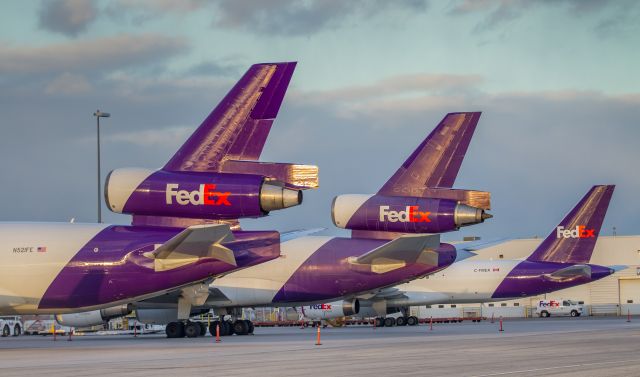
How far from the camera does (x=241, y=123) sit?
1423 inches

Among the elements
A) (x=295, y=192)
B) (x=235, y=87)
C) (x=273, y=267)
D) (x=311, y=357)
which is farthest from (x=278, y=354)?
(x=273, y=267)

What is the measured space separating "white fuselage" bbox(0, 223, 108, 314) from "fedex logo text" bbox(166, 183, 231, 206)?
16.3ft

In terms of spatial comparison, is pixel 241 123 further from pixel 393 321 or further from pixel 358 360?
pixel 393 321

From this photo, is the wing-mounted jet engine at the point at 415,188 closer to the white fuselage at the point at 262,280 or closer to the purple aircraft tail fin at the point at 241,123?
the white fuselage at the point at 262,280

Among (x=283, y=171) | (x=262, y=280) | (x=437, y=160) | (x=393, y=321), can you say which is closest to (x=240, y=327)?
(x=262, y=280)

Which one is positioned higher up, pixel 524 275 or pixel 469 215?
pixel 469 215

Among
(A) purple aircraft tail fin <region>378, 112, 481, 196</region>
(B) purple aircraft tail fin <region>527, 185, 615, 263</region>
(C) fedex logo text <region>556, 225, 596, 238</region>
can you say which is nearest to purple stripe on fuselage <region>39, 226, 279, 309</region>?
(A) purple aircraft tail fin <region>378, 112, 481, 196</region>

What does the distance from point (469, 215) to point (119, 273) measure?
1459 cm

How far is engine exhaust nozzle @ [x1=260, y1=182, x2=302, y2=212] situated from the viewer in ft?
111

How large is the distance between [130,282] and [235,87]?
836 centimetres

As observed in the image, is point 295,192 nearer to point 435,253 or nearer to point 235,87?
point 235,87

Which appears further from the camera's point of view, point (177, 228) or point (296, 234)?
point (296, 234)

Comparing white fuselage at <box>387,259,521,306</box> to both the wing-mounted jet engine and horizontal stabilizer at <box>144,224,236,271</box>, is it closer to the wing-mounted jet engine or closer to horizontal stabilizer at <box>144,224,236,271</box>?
the wing-mounted jet engine

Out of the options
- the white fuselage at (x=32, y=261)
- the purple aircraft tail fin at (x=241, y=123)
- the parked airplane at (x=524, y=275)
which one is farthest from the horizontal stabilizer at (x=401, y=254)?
the parked airplane at (x=524, y=275)
